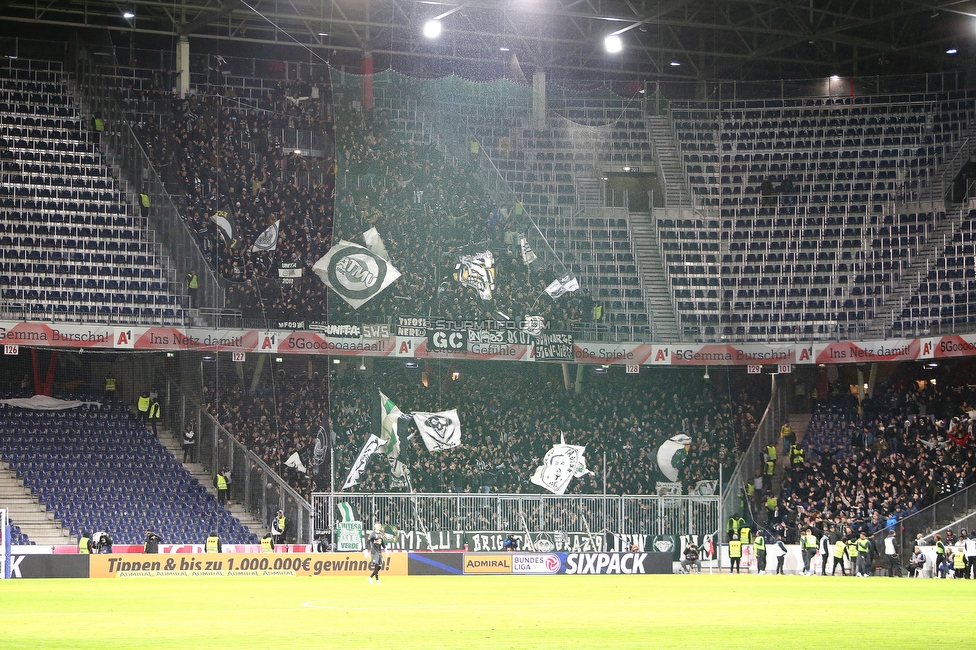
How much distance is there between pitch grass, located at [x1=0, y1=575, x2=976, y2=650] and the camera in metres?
15.9

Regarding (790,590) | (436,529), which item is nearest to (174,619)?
(790,590)

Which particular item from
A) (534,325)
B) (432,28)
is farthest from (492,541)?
(432,28)

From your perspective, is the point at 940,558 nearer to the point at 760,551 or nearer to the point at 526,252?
the point at 760,551

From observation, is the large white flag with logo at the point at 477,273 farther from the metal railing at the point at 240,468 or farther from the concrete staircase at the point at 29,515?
the concrete staircase at the point at 29,515

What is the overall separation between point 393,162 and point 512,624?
2799 cm

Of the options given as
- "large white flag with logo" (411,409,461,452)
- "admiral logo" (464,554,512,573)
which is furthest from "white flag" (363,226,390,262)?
"admiral logo" (464,554,512,573)

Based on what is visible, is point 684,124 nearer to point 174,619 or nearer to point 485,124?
point 485,124

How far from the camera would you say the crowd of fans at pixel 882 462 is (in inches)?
1631

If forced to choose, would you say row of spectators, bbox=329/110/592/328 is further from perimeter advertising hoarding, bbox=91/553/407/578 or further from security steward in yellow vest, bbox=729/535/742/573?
perimeter advertising hoarding, bbox=91/553/407/578

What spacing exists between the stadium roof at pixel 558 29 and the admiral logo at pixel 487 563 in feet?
66.0

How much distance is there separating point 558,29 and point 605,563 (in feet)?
75.7

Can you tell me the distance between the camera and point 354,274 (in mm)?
42219

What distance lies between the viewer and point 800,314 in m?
45.9

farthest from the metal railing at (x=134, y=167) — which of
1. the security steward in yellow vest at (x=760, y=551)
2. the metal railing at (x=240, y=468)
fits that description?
the security steward in yellow vest at (x=760, y=551)
